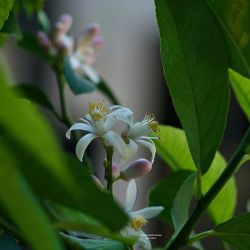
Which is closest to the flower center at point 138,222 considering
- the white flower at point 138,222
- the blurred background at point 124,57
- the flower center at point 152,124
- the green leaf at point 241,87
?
the white flower at point 138,222

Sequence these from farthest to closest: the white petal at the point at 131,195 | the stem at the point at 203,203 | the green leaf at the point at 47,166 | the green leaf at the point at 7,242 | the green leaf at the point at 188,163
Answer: the green leaf at the point at 188,163
the white petal at the point at 131,195
the stem at the point at 203,203
the green leaf at the point at 7,242
the green leaf at the point at 47,166

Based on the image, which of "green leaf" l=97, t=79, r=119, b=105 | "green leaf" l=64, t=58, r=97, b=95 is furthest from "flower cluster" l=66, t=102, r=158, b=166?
"green leaf" l=97, t=79, r=119, b=105

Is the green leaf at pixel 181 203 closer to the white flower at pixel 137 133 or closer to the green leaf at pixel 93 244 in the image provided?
the white flower at pixel 137 133

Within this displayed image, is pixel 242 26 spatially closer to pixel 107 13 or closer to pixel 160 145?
pixel 160 145

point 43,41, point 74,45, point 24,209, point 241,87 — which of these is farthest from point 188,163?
point 24,209

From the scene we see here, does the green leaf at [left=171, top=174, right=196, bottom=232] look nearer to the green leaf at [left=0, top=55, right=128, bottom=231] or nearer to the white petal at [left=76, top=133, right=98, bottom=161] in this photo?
the white petal at [left=76, top=133, right=98, bottom=161]

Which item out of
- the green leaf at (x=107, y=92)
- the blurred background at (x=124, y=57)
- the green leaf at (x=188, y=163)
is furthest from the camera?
the blurred background at (x=124, y=57)

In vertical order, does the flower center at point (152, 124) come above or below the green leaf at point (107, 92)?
above

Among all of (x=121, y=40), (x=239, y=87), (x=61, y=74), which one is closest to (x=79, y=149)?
(x=239, y=87)
